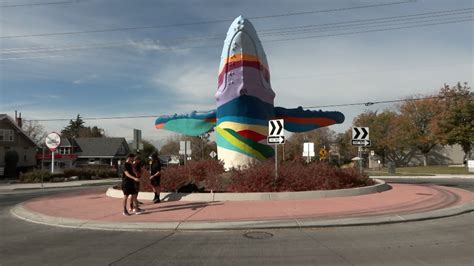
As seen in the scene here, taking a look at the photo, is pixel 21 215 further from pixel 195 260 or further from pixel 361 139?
pixel 361 139

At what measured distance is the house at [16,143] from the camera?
49.4 m

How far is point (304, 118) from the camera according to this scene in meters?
23.7

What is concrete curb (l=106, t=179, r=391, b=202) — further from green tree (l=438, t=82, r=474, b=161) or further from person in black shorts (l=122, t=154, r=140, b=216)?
green tree (l=438, t=82, r=474, b=161)

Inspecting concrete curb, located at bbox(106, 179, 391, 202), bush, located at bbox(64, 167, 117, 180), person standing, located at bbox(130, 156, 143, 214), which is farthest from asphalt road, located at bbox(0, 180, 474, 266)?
bush, located at bbox(64, 167, 117, 180)

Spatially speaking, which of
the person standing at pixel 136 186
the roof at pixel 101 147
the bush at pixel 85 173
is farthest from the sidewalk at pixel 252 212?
the roof at pixel 101 147

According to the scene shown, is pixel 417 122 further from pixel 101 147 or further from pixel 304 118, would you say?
pixel 101 147

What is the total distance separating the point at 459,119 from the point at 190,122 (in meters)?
40.6

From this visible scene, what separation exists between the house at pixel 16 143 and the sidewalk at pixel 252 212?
37.9 meters

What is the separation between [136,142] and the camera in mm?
18000

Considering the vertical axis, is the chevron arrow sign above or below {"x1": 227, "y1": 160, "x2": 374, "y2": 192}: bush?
above

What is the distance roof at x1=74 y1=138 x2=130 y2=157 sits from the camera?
70688mm

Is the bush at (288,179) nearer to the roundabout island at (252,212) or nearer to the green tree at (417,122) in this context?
the roundabout island at (252,212)

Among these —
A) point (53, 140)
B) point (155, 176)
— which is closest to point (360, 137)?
point (155, 176)

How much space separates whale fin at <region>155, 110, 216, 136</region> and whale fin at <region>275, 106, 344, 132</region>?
3635mm
